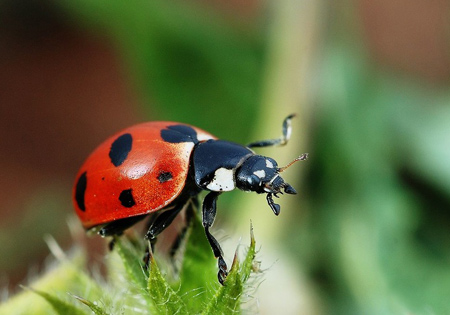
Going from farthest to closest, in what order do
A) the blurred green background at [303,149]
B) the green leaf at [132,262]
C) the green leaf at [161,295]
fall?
the blurred green background at [303,149] → the green leaf at [132,262] → the green leaf at [161,295]

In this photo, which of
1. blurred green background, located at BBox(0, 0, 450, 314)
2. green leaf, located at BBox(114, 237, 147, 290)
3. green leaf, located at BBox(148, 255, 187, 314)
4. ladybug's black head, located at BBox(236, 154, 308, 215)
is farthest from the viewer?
blurred green background, located at BBox(0, 0, 450, 314)

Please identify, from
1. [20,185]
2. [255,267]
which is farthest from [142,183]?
[20,185]

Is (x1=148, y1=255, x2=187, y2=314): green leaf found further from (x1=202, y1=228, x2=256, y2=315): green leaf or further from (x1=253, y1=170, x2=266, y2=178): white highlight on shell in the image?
(x1=253, y1=170, x2=266, y2=178): white highlight on shell

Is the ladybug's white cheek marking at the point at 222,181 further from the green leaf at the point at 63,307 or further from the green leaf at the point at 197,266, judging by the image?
the green leaf at the point at 63,307

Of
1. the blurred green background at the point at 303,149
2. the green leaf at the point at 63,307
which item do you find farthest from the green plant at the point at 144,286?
the blurred green background at the point at 303,149

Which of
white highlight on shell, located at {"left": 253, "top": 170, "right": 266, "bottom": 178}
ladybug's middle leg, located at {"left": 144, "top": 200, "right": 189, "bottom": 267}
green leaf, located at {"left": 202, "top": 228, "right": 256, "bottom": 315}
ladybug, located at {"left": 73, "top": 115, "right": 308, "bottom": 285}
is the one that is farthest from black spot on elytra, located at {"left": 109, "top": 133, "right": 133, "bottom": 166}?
green leaf, located at {"left": 202, "top": 228, "right": 256, "bottom": 315}

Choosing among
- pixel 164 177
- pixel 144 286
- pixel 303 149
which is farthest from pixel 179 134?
pixel 303 149

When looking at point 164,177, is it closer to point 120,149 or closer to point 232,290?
point 120,149
